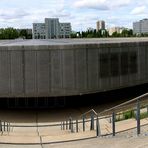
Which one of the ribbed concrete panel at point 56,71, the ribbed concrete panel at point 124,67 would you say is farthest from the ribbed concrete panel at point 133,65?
the ribbed concrete panel at point 56,71

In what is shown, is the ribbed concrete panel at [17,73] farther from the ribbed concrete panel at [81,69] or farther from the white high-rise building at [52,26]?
the white high-rise building at [52,26]

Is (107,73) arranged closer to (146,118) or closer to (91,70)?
(91,70)

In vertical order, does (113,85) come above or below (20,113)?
above

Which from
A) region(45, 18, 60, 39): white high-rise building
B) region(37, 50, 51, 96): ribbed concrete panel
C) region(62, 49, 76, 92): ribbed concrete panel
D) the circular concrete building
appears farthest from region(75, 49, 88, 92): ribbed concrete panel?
region(45, 18, 60, 39): white high-rise building

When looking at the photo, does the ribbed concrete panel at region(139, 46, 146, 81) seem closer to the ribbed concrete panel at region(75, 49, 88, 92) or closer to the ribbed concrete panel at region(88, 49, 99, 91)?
the ribbed concrete panel at region(88, 49, 99, 91)

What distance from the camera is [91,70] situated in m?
25.9

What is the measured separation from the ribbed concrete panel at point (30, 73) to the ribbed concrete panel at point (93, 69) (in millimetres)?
3851

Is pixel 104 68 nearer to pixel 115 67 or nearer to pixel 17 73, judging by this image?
pixel 115 67

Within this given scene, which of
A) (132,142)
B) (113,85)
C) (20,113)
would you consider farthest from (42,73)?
(132,142)

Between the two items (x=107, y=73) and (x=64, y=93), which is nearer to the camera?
(x=64, y=93)

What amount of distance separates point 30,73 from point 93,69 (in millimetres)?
4439

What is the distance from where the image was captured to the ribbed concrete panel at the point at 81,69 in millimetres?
25203

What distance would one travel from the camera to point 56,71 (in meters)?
24.8

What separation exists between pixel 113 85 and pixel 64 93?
4111mm
